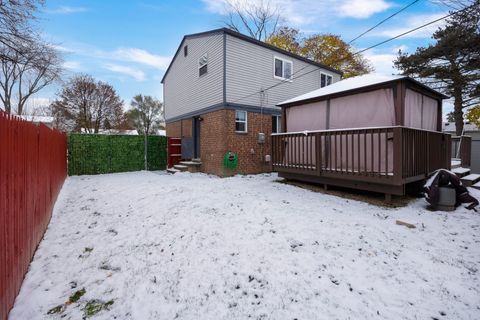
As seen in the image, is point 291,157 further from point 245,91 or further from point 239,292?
point 239,292

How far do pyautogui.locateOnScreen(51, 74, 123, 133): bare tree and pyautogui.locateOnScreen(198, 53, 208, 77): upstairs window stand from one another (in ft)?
55.3

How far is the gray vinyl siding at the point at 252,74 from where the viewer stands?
1033 centimetres

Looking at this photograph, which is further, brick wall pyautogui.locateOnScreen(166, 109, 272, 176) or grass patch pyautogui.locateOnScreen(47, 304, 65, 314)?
brick wall pyautogui.locateOnScreen(166, 109, 272, 176)

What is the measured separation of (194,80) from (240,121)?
3.49 m

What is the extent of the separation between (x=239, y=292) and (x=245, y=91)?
9.26 m

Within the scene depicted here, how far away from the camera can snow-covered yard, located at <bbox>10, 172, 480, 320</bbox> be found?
2426 millimetres

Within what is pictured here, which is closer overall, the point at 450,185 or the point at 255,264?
the point at 255,264

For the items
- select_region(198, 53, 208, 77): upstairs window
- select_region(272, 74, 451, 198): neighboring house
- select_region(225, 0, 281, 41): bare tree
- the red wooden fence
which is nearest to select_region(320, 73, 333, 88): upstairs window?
select_region(272, 74, 451, 198): neighboring house

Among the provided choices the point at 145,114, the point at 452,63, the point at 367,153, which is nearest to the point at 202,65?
the point at 367,153

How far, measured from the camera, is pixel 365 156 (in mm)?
6070

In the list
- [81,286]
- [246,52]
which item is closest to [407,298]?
[81,286]

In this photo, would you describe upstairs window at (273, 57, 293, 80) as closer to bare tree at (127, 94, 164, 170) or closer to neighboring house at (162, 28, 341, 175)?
neighboring house at (162, 28, 341, 175)

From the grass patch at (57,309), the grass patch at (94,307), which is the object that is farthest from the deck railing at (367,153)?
the grass patch at (57,309)

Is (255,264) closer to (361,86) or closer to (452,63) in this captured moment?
(361,86)
